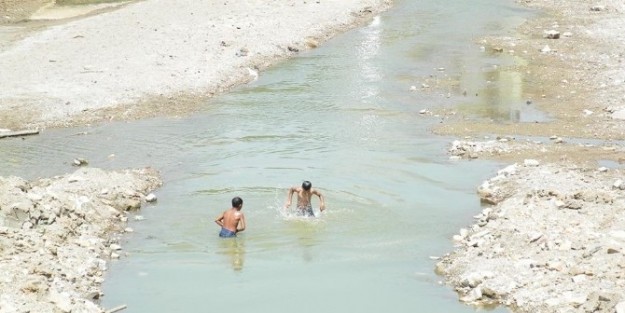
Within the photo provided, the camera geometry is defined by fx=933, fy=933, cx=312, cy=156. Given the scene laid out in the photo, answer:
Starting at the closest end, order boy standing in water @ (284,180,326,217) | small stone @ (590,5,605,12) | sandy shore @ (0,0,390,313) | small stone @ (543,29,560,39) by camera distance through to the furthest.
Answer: sandy shore @ (0,0,390,313) < boy standing in water @ (284,180,326,217) < small stone @ (543,29,560,39) < small stone @ (590,5,605,12)

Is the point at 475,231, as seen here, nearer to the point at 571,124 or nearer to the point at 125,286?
the point at 125,286

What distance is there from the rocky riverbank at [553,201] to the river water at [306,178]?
46 cm

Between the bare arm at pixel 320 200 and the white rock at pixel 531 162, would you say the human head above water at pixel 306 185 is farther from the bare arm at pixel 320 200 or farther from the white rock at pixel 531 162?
the white rock at pixel 531 162

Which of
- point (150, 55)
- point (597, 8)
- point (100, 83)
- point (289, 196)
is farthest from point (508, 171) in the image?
point (597, 8)

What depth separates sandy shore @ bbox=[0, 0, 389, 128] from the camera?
74.4 ft

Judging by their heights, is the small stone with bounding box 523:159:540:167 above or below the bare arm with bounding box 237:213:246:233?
above

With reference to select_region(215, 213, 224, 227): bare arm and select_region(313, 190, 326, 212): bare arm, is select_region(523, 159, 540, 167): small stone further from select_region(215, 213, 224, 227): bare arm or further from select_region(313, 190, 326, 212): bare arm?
select_region(215, 213, 224, 227): bare arm

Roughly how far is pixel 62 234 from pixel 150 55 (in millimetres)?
14220

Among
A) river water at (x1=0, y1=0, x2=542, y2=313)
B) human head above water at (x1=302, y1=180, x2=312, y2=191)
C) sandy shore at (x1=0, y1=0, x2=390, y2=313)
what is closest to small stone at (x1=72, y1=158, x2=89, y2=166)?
river water at (x1=0, y1=0, x2=542, y2=313)

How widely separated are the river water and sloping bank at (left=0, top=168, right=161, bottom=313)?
32cm

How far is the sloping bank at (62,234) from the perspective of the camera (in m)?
11.0

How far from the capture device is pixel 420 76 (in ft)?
84.2

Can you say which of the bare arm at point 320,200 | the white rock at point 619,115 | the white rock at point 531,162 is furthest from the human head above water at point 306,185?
the white rock at point 619,115

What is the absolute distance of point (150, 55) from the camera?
26734 millimetres
